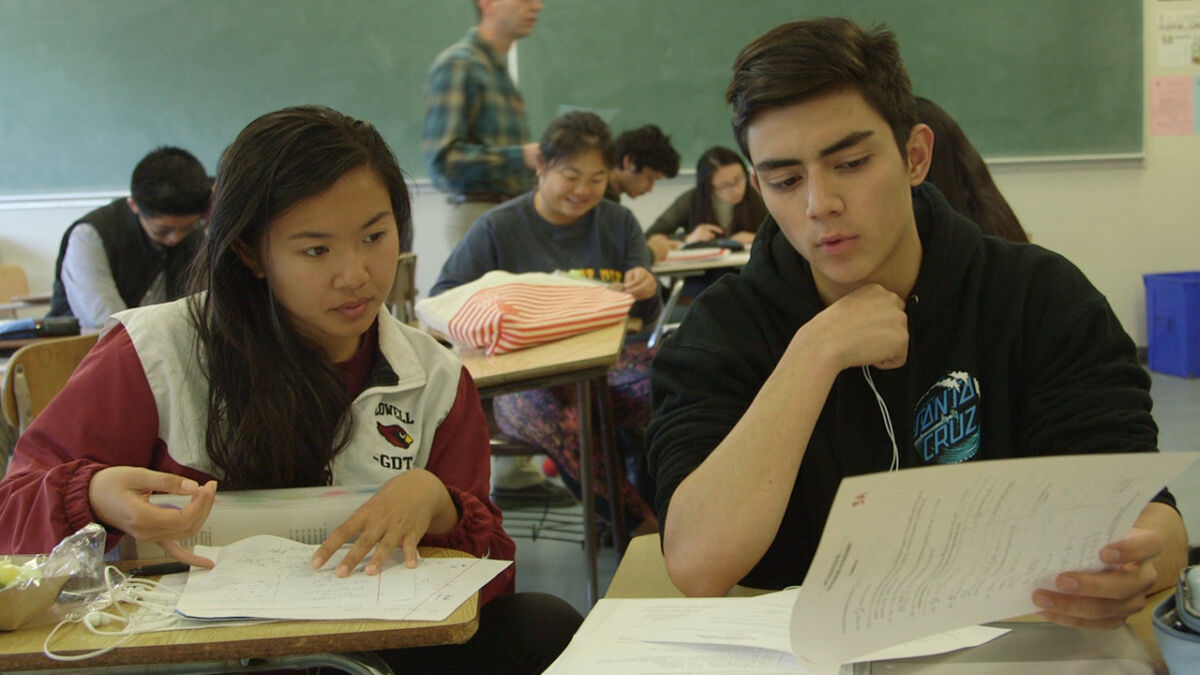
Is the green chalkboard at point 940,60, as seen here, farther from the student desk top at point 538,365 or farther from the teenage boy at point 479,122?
the student desk top at point 538,365

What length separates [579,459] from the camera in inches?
109

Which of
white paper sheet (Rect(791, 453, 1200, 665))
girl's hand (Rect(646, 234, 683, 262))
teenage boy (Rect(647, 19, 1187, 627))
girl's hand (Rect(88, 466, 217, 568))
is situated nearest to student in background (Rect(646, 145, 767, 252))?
girl's hand (Rect(646, 234, 683, 262))

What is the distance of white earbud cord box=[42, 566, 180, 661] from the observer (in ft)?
2.76

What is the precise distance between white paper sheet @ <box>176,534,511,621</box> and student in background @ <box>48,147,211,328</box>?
2.53 m

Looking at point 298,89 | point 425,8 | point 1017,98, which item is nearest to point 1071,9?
point 1017,98

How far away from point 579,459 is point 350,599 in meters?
1.86

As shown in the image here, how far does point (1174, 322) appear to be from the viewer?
17.0ft

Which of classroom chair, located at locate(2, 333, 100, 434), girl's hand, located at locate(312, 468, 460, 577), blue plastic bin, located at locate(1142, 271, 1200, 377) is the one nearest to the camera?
girl's hand, located at locate(312, 468, 460, 577)

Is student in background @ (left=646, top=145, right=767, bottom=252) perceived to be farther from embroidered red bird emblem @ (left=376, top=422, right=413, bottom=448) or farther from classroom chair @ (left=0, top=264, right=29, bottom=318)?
embroidered red bird emblem @ (left=376, top=422, right=413, bottom=448)

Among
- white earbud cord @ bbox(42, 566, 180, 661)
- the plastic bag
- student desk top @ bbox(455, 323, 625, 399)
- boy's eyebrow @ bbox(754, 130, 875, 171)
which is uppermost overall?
boy's eyebrow @ bbox(754, 130, 875, 171)

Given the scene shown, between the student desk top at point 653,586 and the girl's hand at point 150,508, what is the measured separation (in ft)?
1.33

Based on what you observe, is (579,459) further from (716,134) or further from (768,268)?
(716,134)

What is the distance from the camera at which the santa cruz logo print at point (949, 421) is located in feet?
3.68

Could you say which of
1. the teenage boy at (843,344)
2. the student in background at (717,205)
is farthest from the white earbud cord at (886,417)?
the student in background at (717,205)
